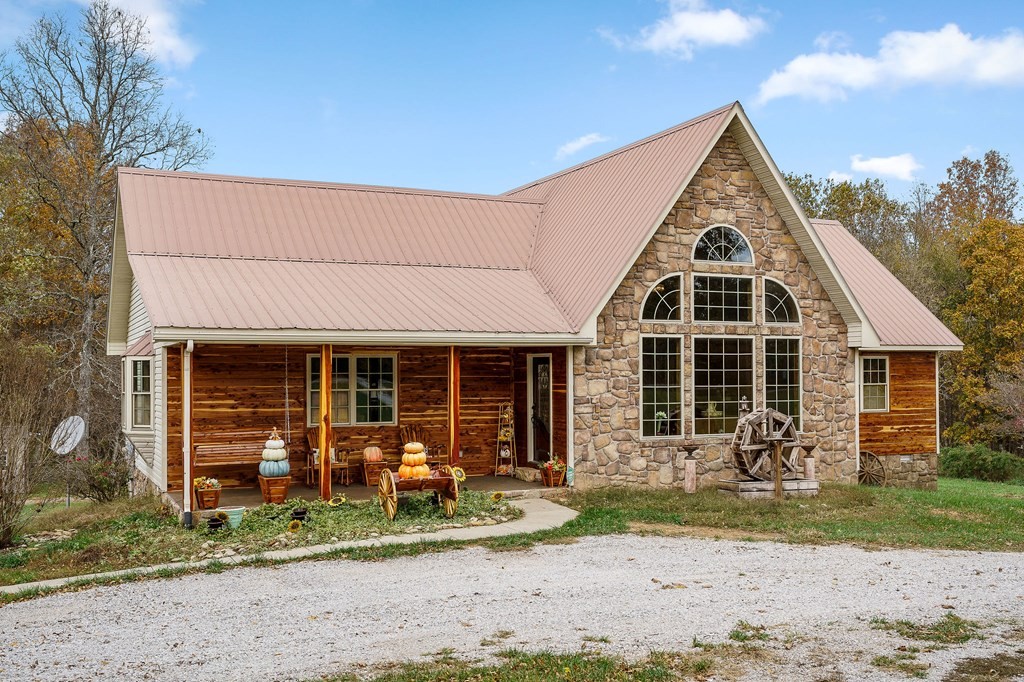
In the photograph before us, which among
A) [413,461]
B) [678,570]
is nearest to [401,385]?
[413,461]

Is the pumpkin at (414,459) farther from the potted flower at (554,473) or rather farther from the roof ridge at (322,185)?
the roof ridge at (322,185)

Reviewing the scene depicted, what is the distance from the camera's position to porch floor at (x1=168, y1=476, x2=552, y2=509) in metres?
14.1

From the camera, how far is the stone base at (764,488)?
1527 centimetres

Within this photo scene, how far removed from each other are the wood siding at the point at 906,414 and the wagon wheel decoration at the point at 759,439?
162 inches

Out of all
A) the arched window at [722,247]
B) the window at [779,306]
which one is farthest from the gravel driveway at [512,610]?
the arched window at [722,247]

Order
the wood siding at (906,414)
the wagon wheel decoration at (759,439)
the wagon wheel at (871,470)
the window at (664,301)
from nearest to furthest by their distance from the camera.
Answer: the wagon wheel decoration at (759,439)
the window at (664,301)
the wagon wheel at (871,470)
the wood siding at (906,414)

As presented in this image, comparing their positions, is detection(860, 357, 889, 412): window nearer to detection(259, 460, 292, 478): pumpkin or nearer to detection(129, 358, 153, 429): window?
detection(259, 460, 292, 478): pumpkin

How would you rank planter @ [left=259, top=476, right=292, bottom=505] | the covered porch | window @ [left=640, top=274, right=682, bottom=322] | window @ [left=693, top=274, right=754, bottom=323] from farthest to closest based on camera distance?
window @ [left=693, top=274, right=754, bottom=323], window @ [left=640, top=274, right=682, bottom=322], the covered porch, planter @ [left=259, top=476, right=292, bottom=505]

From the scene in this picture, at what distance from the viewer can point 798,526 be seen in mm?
13148

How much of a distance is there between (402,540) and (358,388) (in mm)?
4946

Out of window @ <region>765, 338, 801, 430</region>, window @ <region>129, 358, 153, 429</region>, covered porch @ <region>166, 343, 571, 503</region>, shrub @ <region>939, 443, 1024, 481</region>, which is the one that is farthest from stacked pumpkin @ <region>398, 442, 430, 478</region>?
shrub @ <region>939, 443, 1024, 481</region>

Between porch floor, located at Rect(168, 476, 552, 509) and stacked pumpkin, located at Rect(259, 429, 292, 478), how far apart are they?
576 mm

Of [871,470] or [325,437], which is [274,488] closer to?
[325,437]

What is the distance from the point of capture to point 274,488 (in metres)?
13.5
